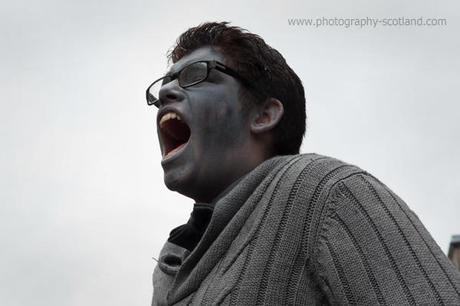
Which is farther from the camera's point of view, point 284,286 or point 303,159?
point 303,159

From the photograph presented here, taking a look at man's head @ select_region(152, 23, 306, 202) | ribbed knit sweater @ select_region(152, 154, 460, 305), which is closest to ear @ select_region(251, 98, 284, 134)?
man's head @ select_region(152, 23, 306, 202)

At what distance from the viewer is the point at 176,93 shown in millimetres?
3469

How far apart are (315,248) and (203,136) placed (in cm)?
90

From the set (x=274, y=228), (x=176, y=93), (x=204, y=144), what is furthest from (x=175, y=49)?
(x=274, y=228)

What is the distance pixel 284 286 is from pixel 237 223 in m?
0.36

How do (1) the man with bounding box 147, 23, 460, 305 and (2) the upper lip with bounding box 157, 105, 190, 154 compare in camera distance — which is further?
(2) the upper lip with bounding box 157, 105, 190, 154

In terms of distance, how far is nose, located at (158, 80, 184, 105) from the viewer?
3465 mm

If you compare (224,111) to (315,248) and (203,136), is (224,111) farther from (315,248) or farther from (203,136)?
(315,248)

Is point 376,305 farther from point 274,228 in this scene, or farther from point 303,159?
point 303,159

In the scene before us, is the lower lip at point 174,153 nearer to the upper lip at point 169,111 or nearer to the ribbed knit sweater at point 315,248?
the upper lip at point 169,111

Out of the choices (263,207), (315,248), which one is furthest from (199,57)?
(315,248)

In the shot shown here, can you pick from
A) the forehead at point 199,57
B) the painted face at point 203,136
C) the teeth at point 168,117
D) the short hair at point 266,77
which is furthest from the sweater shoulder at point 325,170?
the forehead at point 199,57

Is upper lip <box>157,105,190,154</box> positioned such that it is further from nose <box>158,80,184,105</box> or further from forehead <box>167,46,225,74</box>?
forehead <box>167,46,225,74</box>

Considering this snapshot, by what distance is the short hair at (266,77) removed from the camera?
350 centimetres
